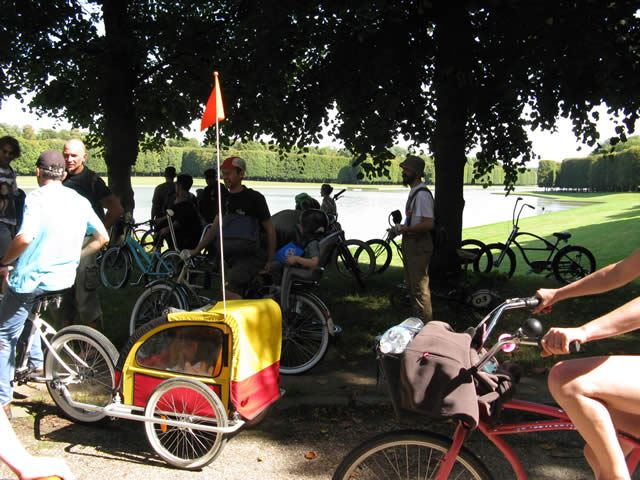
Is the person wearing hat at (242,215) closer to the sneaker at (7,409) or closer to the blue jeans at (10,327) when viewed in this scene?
the blue jeans at (10,327)

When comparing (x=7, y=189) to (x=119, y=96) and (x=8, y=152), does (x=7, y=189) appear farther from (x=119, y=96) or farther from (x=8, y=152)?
(x=119, y=96)

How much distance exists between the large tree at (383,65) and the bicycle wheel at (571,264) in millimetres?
1983

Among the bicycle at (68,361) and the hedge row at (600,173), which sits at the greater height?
the hedge row at (600,173)

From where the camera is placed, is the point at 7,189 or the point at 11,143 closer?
the point at 11,143

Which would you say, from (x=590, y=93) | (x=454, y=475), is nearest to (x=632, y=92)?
(x=590, y=93)

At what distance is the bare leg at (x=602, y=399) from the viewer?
1.96 metres

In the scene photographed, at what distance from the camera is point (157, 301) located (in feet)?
18.6

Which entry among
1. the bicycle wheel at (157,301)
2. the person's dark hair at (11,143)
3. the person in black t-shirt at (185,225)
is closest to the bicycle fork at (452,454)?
the bicycle wheel at (157,301)

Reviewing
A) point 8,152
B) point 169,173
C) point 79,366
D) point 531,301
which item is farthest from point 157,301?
point 169,173

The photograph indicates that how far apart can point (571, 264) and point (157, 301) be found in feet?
23.6

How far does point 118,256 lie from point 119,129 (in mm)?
3954

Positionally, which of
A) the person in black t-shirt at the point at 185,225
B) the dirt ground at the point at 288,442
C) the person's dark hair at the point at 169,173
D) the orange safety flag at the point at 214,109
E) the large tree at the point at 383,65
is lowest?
the dirt ground at the point at 288,442

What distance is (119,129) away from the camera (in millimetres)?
12039

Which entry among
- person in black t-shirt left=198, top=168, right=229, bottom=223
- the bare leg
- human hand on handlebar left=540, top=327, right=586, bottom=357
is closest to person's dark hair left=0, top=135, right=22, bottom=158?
person in black t-shirt left=198, top=168, right=229, bottom=223
